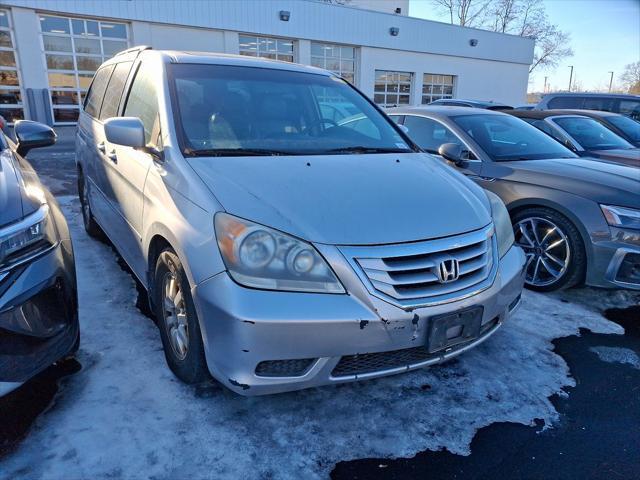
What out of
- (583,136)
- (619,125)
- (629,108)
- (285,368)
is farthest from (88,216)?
(629,108)

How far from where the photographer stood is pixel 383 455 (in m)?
2.11

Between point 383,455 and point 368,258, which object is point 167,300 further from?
point 383,455

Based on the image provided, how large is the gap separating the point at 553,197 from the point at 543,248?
0.44 meters

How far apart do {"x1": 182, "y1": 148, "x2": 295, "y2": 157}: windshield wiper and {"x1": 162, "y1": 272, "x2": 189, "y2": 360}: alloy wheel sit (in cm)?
66

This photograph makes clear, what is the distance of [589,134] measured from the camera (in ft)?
20.9

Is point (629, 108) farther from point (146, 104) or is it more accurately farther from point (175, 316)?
point (175, 316)

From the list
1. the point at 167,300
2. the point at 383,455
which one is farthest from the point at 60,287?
the point at 383,455

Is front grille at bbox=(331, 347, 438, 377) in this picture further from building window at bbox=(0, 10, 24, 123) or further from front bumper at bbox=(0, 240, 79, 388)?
building window at bbox=(0, 10, 24, 123)

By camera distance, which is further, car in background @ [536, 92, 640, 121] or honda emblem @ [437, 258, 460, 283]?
car in background @ [536, 92, 640, 121]

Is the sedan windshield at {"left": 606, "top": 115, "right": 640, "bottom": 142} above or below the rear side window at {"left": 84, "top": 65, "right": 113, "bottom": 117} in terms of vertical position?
below

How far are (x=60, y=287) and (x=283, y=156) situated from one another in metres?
1.33

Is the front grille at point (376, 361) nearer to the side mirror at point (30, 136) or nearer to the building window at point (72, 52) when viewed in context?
the side mirror at point (30, 136)

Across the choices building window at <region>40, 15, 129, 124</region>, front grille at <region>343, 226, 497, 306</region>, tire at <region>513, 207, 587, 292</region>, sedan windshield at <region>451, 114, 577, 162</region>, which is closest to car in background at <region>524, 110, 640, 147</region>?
→ sedan windshield at <region>451, 114, 577, 162</region>

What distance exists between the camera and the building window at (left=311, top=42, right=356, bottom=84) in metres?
22.0
